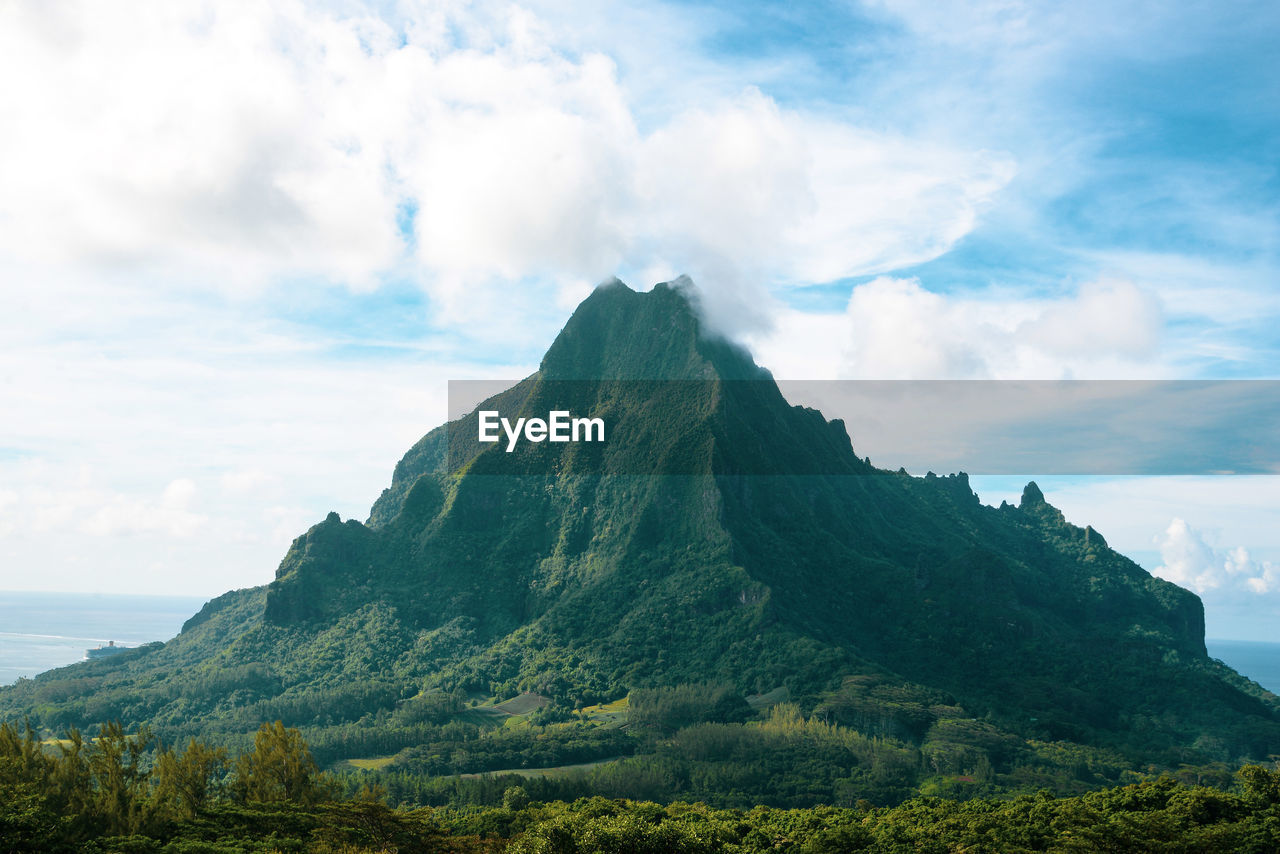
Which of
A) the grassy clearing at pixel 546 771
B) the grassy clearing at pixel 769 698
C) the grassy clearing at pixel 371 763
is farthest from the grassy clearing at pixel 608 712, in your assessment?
the grassy clearing at pixel 371 763

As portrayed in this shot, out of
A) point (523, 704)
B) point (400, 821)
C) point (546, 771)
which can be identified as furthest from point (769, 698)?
point (400, 821)

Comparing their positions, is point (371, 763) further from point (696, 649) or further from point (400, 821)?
point (400, 821)

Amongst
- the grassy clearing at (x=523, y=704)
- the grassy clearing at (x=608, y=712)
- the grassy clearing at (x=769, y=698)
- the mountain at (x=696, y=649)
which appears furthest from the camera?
the grassy clearing at (x=523, y=704)

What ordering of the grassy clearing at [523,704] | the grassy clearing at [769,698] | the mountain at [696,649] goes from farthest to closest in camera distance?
1. the grassy clearing at [523,704]
2. the mountain at [696,649]
3. the grassy clearing at [769,698]

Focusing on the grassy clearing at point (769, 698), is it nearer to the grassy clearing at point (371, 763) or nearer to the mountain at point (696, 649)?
the mountain at point (696, 649)

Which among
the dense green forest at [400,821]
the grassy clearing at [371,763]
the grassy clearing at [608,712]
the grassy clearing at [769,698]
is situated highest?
the dense green forest at [400,821]

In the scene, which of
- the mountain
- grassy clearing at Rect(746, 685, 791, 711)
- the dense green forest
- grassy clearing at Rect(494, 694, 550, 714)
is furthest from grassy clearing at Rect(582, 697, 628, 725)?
the dense green forest

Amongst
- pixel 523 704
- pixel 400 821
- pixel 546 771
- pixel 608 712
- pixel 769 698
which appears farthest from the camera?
pixel 523 704

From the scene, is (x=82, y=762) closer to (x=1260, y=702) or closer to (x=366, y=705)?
(x=366, y=705)

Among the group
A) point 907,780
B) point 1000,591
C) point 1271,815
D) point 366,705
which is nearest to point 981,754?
point 907,780

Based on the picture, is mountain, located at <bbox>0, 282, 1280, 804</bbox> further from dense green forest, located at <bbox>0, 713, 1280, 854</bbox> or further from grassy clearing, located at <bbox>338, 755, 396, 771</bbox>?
dense green forest, located at <bbox>0, 713, 1280, 854</bbox>
